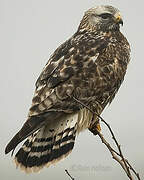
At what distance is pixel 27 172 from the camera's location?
394cm

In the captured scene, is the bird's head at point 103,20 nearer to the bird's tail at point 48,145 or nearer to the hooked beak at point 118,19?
the hooked beak at point 118,19

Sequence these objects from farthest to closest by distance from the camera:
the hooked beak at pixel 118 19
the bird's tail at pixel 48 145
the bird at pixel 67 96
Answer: the hooked beak at pixel 118 19 → the bird's tail at pixel 48 145 → the bird at pixel 67 96

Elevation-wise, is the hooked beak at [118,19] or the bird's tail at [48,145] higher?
the hooked beak at [118,19]

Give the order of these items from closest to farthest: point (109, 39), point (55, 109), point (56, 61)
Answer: point (55, 109), point (56, 61), point (109, 39)

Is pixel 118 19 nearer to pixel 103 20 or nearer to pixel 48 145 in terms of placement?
pixel 103 20

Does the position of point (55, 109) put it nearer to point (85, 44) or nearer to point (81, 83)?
point (81, 83)

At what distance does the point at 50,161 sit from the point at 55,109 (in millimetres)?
536

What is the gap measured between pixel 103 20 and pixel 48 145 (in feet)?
6.16

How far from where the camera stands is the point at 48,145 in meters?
4.02

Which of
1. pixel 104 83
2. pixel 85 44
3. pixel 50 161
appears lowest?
pixel 50 161

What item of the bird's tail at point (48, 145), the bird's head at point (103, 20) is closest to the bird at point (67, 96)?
the bird's tail at point (48, 145)

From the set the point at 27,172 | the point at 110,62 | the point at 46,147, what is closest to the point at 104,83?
the point at 110,62

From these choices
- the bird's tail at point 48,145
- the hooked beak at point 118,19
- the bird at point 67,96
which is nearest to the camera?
the bird at point 67,96

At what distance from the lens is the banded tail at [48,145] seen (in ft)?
13.0
